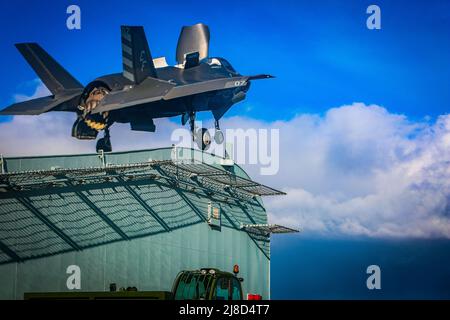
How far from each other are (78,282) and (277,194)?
17.0 metres

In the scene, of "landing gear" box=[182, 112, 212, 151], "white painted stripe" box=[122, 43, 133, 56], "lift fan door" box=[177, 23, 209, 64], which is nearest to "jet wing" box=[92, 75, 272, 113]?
"white painted stripe" box=[122, 43, 133, 56]

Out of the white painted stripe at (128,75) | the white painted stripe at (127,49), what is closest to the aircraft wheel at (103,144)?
the white painted stripe at (128,75)

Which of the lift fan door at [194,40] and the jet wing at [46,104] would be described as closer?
the jet wing at [46,104]

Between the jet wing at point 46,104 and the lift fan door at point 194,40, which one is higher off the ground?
the lift fan door at point 194,40

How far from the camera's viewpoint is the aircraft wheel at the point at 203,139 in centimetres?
4294

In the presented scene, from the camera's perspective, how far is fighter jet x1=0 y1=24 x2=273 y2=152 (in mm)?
39125

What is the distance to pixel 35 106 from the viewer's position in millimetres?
40875

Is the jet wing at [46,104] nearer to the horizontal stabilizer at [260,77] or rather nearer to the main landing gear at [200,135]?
the main landing gear at [200,135]

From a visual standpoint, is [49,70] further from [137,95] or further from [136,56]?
[137,95]

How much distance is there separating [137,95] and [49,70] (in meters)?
6.14

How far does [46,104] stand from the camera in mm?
40906

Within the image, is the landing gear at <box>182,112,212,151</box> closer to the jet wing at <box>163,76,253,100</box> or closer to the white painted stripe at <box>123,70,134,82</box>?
the jet wing at <box>163,76,253,100</box>

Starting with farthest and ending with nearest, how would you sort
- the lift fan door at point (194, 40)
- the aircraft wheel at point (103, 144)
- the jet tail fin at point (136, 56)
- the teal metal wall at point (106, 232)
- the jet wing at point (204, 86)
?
the lift fan door at point (194, 40) < the aircraft wheel at point (103, 144) < the jet wing at point (204, 86) < the jet tail fin at point (136, 56) < the teal metal wall at point (106, 232)
